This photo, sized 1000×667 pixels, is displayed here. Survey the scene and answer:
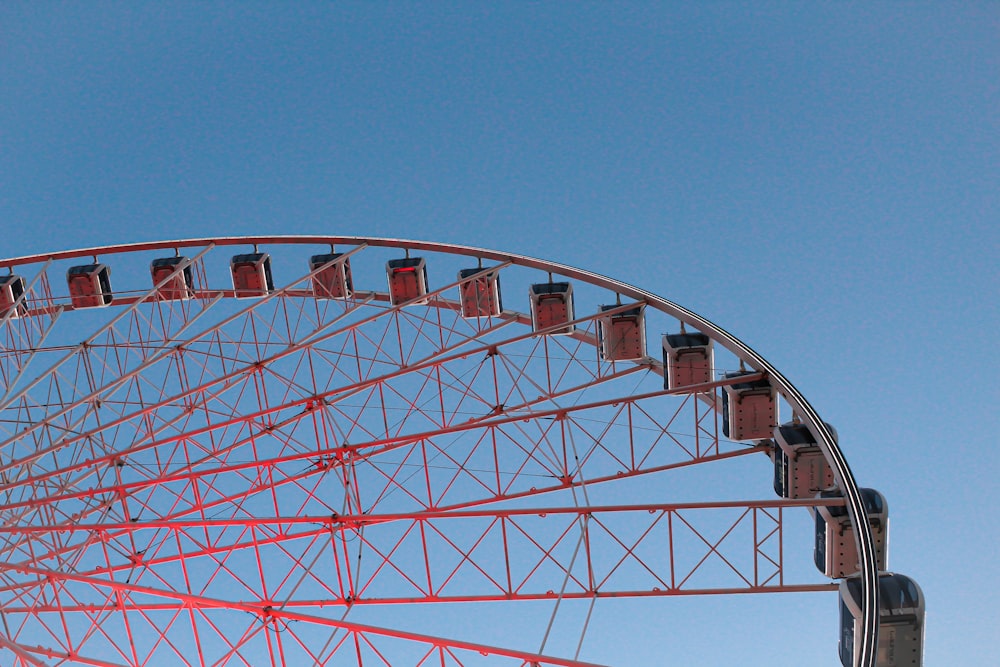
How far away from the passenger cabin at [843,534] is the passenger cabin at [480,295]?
11814mm

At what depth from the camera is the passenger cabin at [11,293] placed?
27484 mm

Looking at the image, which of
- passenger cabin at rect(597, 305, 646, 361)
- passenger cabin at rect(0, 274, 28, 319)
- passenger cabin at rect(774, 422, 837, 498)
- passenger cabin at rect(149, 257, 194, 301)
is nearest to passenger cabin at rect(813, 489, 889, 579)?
passenger cabin at rect(774, 422, 837, 498)

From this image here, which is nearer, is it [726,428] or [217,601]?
[217,601]

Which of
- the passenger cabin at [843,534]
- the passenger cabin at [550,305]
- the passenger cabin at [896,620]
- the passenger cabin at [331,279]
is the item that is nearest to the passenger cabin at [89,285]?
the passenger cabin at [331,279]

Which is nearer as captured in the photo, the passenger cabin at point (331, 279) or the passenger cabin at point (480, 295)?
the passenger cabin at point (480, 295)

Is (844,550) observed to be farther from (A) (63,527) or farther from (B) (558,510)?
(A) (63,527)

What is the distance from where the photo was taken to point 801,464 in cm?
1798

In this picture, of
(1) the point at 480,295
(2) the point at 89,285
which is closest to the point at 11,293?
(2) the point at 89,285

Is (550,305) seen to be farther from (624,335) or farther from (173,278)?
(173,278)

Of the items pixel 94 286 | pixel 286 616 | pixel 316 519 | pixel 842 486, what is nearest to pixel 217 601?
pixel 286 616

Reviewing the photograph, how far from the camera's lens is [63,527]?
59.0 feet

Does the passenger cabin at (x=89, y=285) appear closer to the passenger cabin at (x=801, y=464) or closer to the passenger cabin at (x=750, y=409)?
the passenger cabin at (x=750, y=409)

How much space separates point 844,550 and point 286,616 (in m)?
9.76

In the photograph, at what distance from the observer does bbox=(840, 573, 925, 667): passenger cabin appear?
13852 millimetres
